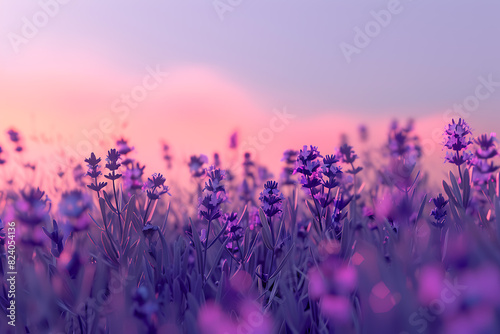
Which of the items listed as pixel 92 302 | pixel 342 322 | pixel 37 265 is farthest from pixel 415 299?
pixel 37 265

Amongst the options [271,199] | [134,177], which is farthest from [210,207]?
[134,177]

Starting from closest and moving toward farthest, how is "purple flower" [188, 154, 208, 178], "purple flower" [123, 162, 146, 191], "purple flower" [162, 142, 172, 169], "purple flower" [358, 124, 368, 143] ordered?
1. "purple flower" [123, 162, 146, 191]
2. "purple flower" [188, 154, 208, 178]
3. "purple flower" [162, 142, 172, 169]
4. "purple flower" [358, 124, 368, 143]

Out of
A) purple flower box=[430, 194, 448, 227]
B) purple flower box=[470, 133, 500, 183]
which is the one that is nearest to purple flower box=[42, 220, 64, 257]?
purple flower box=[430, 194, 448, 227]

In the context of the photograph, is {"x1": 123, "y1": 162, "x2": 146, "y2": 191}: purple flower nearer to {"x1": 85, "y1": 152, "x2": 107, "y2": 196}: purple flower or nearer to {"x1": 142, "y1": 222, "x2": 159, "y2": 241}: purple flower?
{"x1": 85, "y1": 152, "x2": 107, "y2": 196}: purple flower

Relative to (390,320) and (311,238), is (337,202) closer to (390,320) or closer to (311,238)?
(311,238)

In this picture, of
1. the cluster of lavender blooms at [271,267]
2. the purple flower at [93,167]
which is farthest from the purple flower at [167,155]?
the purple flower at [93,167]

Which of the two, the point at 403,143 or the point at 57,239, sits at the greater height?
the point at 403,143

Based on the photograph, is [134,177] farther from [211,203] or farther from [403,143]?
[403,143]
